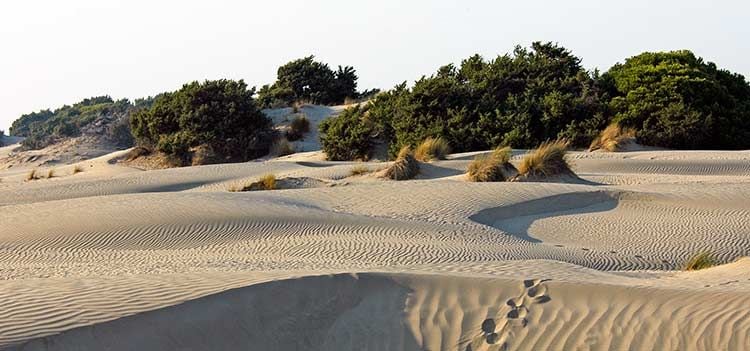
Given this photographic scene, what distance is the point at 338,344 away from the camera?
17.7 feet

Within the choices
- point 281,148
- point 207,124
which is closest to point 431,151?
point 281,148

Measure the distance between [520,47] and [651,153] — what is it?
27.1 ft

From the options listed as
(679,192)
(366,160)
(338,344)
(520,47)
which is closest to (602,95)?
(520,47)

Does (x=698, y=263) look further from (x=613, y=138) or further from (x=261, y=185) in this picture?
(x=613, y=138)

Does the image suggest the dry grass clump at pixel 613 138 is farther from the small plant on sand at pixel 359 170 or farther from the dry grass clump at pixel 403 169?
the small plant on sand at pixel 359 170

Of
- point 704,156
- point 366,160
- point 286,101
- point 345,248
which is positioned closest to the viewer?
point 345,248

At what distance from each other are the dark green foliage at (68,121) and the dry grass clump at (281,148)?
42.9 feet

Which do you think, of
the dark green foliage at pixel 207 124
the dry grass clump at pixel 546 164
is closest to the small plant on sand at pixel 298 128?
the dark green foliage at pixel 207 124

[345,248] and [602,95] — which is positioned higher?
[602,95]

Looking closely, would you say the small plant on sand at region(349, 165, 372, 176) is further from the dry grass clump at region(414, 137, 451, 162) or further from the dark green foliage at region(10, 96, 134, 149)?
the dark green foliage at region(10, 96, 134, 149)

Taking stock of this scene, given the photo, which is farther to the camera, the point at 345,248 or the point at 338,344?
the point at 345,248

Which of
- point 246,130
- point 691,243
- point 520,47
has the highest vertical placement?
point 520,47

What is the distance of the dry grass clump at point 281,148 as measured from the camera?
88.8 feet

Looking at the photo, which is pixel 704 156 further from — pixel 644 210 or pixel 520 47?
pixel 520 47
